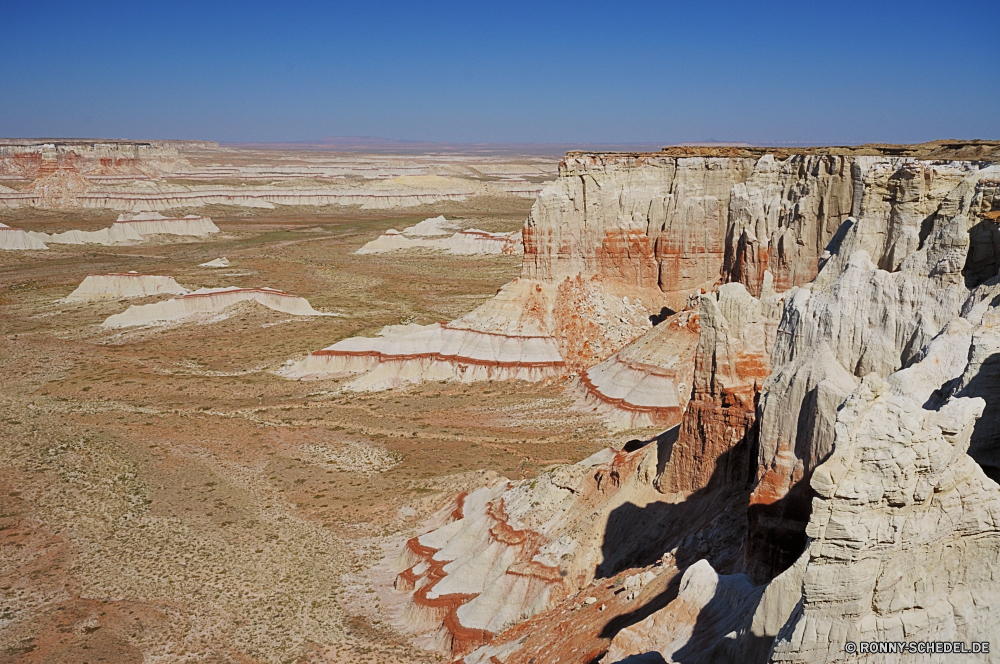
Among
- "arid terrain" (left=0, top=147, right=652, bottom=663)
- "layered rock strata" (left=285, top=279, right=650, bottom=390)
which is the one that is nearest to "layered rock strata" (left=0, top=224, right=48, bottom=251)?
"arid terrain" (left=0, top=147, right=652, bottom=663)

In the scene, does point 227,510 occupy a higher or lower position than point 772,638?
lower

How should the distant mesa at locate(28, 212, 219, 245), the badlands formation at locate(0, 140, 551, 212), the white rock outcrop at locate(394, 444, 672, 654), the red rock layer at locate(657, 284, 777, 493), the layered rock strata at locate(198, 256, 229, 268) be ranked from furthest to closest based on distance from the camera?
the badlands formation at locate(0, 140, 551, 212) < the distant mesa at locate(28, 212, 219, 245) < the layered rock strata at locate(198, 256, 229, 268) < the white rock outcrop at locate(394, 444, 672, 654) < the red rock layer at locate(657, 284, 777, 493)

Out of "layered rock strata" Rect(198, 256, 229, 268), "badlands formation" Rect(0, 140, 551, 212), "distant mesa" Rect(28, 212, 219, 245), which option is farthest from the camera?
"badlands formation" Rect(0, 140, 551, 212)

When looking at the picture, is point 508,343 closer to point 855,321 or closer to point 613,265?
point 613,265

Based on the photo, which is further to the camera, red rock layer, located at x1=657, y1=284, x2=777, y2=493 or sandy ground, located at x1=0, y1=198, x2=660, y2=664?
sandy ground, located at x1=0, y1=198, x2=660, y2=664

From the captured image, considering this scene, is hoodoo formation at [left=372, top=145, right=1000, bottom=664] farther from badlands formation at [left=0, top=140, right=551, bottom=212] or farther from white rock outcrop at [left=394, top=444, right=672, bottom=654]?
badlands formation at [left=0, top=140, right=551, bottom=212]

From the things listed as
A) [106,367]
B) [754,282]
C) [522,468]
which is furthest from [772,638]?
[106,367]

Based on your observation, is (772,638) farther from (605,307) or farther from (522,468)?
(605,307)
